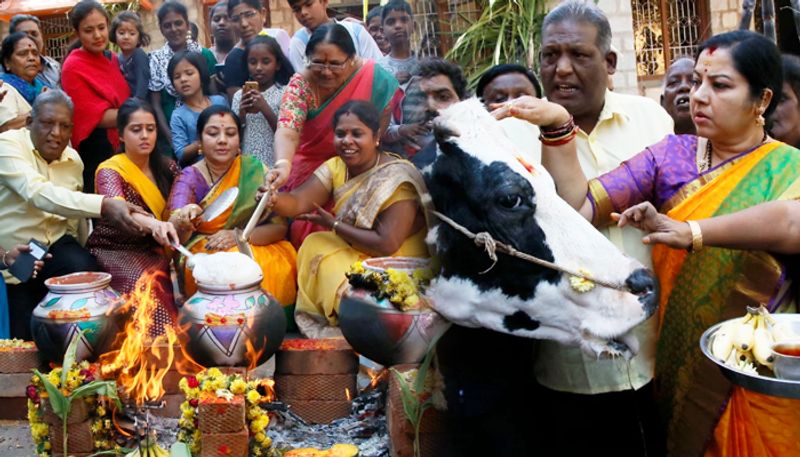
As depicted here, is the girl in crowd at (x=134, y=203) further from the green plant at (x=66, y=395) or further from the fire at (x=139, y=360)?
the green plant at (x=66, y=395)

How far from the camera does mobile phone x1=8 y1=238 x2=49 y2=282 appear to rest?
178 inches

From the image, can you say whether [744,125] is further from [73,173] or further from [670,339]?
[73,173]

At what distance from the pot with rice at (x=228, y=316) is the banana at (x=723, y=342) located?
194cm

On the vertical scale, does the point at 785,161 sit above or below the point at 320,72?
below

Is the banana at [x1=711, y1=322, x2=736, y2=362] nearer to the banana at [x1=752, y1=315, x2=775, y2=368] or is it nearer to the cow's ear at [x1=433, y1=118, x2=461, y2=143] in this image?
the banana at [x1=752, y1=315, x2=775, y2=368]

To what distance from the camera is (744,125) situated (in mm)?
2330

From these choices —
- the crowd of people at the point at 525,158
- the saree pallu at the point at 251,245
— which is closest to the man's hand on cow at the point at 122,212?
the crowd of people at the point at 525,158

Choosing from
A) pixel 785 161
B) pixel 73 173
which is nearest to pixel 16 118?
pixel 73 173

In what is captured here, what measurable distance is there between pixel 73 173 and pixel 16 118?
606mm

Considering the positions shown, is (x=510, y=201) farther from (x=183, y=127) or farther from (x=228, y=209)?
(x=183, y=127)

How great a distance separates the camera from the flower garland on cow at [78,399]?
332 centimetres

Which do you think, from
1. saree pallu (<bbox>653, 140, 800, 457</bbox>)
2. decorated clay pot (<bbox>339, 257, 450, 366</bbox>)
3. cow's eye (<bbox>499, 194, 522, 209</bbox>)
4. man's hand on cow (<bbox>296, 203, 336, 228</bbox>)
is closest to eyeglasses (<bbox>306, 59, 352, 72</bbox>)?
man's hand on cow (<bbox>296, 203, 336, 228</bbox>)

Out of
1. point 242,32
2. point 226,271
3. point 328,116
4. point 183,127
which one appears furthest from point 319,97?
point 242,32

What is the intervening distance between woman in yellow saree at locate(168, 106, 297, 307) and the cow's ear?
2980 mm
